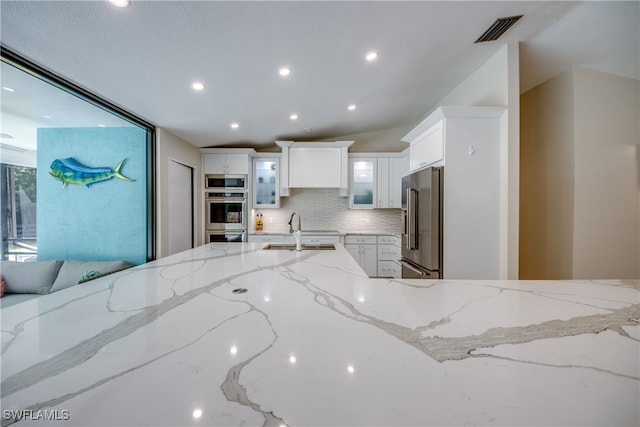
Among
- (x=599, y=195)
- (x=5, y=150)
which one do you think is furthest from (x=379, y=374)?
(x=599, y=195)

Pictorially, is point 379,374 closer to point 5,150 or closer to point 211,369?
point 211,369

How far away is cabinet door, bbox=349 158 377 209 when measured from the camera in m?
4.50

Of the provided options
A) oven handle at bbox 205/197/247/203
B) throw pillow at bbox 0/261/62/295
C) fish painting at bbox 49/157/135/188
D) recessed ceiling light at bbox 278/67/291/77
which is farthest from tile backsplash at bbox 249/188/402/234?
throw pillow at bbox 0/261/62/295

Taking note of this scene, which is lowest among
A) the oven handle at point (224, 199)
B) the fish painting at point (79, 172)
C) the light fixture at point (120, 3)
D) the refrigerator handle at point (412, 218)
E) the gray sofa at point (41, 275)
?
the gray sofa at point (41, 275)

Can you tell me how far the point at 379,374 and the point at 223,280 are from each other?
36.6 inches

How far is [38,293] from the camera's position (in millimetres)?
2857

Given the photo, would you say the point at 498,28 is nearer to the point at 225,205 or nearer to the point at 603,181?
the point at 603,181

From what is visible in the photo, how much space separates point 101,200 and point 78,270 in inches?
33.8

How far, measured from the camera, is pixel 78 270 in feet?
9.66

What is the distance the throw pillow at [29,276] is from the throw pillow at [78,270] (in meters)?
0.07

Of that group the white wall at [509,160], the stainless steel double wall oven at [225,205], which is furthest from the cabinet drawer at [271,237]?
the white wall at [509,160]

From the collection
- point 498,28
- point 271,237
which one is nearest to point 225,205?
point 271,237

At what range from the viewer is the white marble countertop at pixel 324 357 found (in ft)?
1.40

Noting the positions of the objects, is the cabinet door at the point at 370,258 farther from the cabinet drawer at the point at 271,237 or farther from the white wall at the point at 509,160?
the white wall at the point at 509,160
